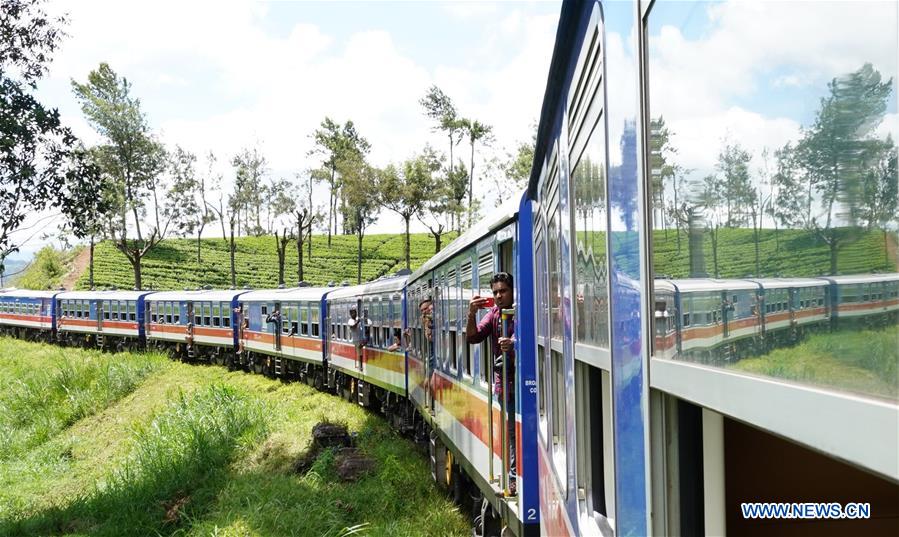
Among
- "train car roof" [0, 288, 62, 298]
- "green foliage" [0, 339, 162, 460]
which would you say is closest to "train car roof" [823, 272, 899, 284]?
"green foliage" [0, 339, 162, 460]

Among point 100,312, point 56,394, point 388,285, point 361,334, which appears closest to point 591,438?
point 388,285

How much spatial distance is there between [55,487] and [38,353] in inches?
854

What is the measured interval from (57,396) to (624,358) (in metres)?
24.0

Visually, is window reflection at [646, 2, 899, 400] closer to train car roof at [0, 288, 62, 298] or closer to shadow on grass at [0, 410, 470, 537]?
shadow on grass at [0, 410, 470, 537]

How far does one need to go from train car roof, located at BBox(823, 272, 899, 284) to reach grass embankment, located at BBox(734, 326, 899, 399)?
0.05 m

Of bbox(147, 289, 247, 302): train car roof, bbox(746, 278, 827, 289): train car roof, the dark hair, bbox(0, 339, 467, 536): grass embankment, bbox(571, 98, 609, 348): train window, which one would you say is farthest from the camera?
bbox(147, 289, 247, 302): train car roof

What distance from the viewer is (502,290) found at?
5773 millimetres

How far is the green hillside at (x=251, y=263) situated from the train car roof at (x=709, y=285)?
55.9m

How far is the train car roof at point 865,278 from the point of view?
2.72 feet

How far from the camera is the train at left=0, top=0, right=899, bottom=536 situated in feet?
3.28

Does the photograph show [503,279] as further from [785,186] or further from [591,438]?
[785,186]

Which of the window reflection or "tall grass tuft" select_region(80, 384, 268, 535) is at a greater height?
the window reflection

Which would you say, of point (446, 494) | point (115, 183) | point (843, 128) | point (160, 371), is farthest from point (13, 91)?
point (115, 183)

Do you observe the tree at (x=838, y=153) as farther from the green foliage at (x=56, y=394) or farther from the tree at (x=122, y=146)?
the tree at (x=122, y=146)
